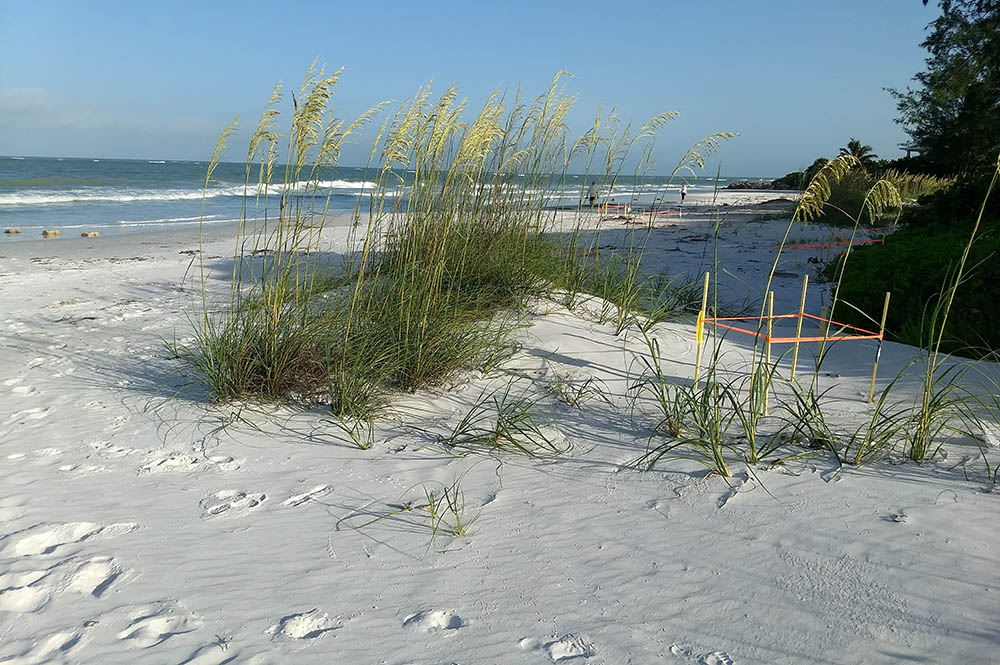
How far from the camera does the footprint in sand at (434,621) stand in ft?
6.52

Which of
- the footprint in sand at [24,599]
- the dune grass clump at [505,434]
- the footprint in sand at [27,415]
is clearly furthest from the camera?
the footprint in sand at [27,415]

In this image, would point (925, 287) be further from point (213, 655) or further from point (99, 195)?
point (99, 195)

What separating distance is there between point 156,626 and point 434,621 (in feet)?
2.62

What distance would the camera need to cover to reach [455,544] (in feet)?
8.07

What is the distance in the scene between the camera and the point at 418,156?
398cm

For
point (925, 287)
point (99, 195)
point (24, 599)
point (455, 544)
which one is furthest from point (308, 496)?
point (99, 195)

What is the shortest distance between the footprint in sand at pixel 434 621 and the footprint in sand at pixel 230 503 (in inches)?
40.3

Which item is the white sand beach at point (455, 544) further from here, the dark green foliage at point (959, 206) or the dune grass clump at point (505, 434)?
the dark green foliage at point (959, 206)

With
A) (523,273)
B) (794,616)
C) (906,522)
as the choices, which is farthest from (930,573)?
(523,273)

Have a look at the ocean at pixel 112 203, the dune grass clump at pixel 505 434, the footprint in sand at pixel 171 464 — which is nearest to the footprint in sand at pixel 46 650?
the footprint in sand at pixel 171 464

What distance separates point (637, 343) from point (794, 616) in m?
2.92

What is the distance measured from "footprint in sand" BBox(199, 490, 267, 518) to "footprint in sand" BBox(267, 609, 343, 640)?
31.2 inches

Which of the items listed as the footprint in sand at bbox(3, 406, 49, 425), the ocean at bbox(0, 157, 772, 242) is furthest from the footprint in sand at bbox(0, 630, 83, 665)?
the ocean at bbox(0, 157, 772, 242)

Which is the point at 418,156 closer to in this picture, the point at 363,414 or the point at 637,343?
the point at 363,414
